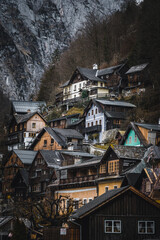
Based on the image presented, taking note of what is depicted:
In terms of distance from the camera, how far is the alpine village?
130 ft

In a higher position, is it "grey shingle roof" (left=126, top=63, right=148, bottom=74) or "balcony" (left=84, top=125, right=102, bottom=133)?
"grey shingle roof" (left=126, top=63, right=148, bottom=74)

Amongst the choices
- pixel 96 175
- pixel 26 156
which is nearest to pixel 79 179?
pixel 96 175

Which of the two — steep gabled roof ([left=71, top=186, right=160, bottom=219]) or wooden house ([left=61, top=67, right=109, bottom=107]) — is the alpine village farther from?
wooden house ([left=61, top=67, right=109, bottom=107])

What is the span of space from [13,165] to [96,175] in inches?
1009

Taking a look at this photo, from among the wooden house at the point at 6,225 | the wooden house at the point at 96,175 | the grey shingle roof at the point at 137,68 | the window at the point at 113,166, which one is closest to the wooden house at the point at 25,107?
the grey shingle roof at the point at 137,68

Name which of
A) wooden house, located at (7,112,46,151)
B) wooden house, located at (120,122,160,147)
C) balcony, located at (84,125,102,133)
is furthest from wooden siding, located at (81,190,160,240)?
wooden house, located at (7,112,46,151)

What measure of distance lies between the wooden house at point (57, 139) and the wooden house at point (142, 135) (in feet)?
43.1

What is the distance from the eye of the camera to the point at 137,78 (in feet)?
319

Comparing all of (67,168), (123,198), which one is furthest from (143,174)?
(67,168)

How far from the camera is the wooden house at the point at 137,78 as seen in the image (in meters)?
95.6

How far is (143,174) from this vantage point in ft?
156

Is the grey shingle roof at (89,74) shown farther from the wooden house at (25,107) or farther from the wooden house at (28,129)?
the wooden house at (28,129)

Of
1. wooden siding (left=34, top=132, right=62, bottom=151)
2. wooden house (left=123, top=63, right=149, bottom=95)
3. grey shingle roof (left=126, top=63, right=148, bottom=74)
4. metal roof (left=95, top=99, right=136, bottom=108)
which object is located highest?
grey shingle roof (left=126, top=63, right=148, bottom=74)

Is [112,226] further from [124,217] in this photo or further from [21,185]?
[21,185]
